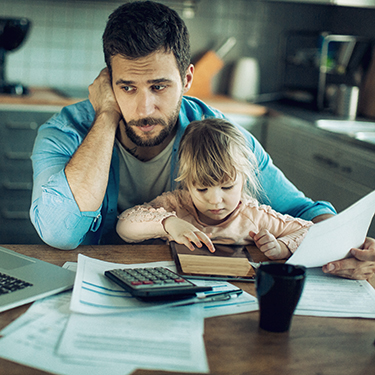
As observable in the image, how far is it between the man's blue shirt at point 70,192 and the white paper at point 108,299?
24 centimetres

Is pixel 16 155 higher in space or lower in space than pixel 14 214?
higher

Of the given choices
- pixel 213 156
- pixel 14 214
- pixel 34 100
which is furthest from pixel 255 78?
pixel 213 156

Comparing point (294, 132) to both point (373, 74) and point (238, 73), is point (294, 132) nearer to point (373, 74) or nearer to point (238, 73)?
point (373, 74)

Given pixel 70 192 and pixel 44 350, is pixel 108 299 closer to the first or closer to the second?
pixel 44 350

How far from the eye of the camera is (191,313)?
804 millimetres

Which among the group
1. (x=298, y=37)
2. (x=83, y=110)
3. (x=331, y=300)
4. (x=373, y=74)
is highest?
(x=298, y=37)

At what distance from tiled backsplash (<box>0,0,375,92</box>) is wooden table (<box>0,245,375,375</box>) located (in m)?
3.07

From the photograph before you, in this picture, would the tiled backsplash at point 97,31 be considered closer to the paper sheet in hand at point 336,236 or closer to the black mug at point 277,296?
the paper sheet in hand at point 336,236

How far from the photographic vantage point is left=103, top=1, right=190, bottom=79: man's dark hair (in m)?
1.37

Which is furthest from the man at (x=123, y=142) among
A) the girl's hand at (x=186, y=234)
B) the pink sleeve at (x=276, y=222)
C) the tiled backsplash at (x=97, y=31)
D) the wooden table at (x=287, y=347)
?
the tiled backsplash at (x=97, y=31)

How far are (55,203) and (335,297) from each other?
0.70m

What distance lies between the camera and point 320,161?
2.63 meters

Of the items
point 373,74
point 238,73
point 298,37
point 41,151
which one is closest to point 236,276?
point 41,151

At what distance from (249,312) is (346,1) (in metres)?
2.82
